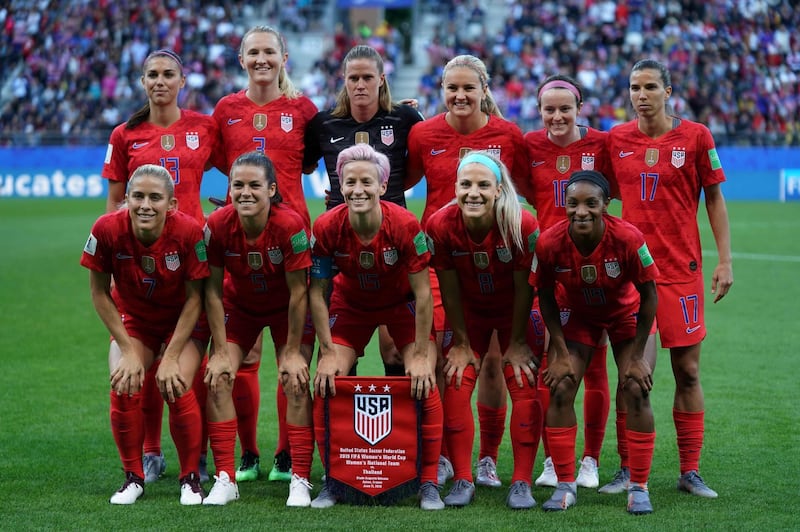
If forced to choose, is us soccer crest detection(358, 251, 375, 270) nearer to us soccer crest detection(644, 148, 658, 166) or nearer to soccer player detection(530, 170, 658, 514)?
soccer player detection(530, 170, 658, 514)

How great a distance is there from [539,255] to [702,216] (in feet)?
56.3

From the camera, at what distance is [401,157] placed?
242 inches

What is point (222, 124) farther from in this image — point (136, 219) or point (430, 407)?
point (430, 407)

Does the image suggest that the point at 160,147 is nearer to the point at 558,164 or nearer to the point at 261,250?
the point at 261,250

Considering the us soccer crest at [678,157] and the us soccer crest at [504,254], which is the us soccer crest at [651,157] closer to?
the us soccer crest at [678,157]

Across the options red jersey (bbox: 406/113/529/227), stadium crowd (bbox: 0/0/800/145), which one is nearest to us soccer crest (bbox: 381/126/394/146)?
red jersey (bbox: 406/113/529/227)

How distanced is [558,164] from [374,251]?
123 cm

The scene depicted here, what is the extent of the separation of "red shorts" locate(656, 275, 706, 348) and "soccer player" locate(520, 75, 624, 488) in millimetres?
371

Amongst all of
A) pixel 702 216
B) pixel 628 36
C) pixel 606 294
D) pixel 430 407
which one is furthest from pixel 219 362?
pixel 628 36

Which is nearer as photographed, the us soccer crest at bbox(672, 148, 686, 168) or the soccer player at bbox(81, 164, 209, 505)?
the soccer player at bbox(81, 164, 209, 505)

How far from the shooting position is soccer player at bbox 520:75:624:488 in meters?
5.79

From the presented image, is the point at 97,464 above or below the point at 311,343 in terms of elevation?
below

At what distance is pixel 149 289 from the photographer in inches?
217

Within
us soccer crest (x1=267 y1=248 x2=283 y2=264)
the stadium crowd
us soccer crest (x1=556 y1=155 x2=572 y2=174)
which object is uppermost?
the stadium crowd
